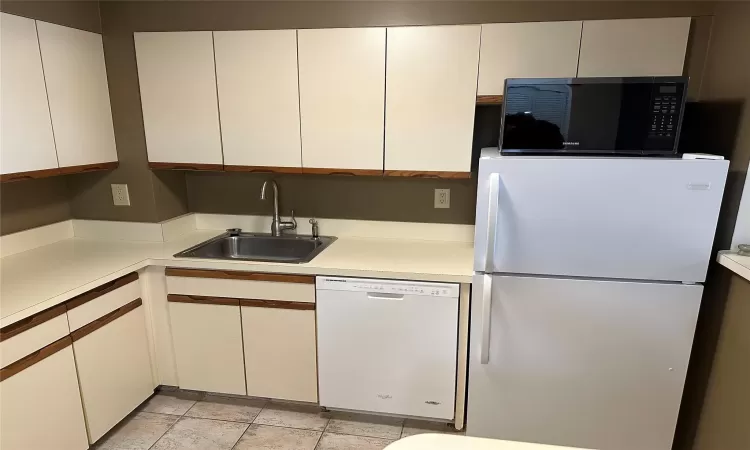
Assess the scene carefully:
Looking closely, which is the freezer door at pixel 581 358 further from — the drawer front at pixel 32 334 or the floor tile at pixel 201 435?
the drawer front at pixel 32 334

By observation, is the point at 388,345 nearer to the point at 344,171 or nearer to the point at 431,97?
the point at 344,171

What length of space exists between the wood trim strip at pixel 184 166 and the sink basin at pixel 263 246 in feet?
1.40

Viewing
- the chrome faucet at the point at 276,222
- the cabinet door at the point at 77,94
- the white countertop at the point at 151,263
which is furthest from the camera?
the chrome faucet at the point at 276,222

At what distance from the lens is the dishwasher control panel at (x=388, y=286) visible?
2053 mm

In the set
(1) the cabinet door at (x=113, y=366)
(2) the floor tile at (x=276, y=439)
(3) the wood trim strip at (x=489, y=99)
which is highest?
(3) the wood trim strip at (x=489, y=99)

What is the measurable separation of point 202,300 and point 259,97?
1.07m

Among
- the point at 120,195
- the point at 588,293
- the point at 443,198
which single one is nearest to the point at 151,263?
the point at 120,195

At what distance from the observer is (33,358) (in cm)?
175

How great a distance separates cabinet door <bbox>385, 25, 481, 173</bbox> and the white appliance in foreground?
510 millimetres

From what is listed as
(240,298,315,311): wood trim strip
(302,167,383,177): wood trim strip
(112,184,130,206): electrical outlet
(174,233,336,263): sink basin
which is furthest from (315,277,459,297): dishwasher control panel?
(112,184,130,206): electrical outlet

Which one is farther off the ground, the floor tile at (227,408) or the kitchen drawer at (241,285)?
the kitchen drawer at (241,285)

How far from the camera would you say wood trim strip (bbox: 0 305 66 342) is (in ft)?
5.39

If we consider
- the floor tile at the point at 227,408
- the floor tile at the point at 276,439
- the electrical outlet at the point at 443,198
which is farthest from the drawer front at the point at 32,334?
the electrical outlet at the point at 443,198

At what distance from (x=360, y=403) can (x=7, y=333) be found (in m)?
1.50
